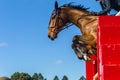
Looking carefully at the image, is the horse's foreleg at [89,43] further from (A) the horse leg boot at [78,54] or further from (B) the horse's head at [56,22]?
(B) the horse's head at [56,22]

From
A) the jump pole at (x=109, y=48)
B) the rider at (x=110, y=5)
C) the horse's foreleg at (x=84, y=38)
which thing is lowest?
the jump pole at (x=109, y=48)

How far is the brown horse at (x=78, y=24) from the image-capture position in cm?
914

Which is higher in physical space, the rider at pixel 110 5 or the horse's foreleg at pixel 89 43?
the rider at pixel 110 5

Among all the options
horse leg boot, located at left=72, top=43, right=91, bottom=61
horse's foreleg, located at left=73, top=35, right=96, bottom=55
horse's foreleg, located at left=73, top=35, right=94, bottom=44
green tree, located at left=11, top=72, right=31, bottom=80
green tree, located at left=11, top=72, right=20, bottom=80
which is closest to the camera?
horse's foreleg, located at left=73, top=35, right=96, bottom=55

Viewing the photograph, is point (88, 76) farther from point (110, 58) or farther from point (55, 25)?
point (110, 58)

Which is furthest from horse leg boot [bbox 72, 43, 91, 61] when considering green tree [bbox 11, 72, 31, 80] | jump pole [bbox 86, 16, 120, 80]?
green tree [bbox 11, 72, 31, 80]

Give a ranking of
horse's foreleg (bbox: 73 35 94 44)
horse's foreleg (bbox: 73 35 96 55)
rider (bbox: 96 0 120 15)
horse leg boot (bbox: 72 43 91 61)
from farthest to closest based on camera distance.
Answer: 1. horse's foreleg (bbox: 73 35 94 44)
2. horse leg boot (bbox: 72 43 91 61)
3. horse's foreleg (bbox: 73 35 96 55)
4. rider (bbox: 96 0 120 15)

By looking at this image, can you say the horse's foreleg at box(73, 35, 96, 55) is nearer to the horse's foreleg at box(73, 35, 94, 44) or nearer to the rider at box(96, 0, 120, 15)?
the horse's foreleg at box(73, 35, 94, 44)

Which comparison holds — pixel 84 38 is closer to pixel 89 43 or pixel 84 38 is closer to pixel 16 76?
pixel 89 43

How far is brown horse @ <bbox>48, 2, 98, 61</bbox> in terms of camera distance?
9141 millimetres

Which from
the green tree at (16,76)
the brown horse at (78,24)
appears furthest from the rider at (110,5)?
the green tree at (16,76)

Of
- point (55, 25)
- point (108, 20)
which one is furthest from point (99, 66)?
point (55, 25)

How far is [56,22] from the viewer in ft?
35.5

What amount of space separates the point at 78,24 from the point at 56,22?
75 cm
